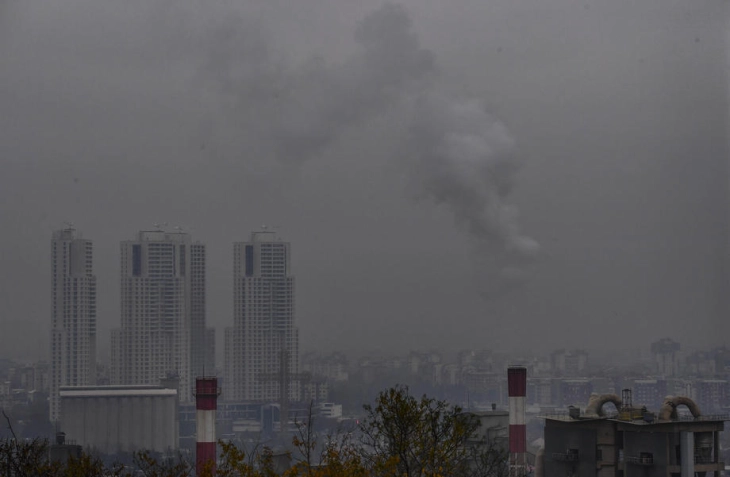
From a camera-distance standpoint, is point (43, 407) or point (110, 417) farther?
point (43, 407)

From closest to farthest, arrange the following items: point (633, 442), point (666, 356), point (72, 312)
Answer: point (633, 442) < point (666, 356) < point (72, 312)

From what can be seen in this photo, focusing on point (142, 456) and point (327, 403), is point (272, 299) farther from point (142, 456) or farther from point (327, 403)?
point (142, 456)

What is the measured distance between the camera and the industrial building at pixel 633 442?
7914mm

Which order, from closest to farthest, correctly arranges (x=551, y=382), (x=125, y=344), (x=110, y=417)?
(x=110, y=417)
(x=551, y=382)
(x=125, y=344)

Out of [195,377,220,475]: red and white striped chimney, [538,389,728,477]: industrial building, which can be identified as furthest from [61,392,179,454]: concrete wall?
[538,389,728,477]: industrial building

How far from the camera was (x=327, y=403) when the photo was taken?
92.2ft

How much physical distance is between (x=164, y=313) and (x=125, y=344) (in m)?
1.21

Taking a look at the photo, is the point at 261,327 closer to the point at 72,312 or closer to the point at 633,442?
the point at 72,312

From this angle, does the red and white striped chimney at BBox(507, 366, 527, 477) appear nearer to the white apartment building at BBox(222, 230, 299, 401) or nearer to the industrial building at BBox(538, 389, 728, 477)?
the industrial building at BBox(538, 389, 728, 477)

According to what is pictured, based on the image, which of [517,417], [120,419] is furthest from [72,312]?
[517,417]

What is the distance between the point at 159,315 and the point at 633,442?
21698mm

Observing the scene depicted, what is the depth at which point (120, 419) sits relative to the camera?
2214 cm

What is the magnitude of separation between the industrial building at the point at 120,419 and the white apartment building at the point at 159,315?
5.27 meters

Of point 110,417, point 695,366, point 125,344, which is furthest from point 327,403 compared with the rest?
point 695,366
